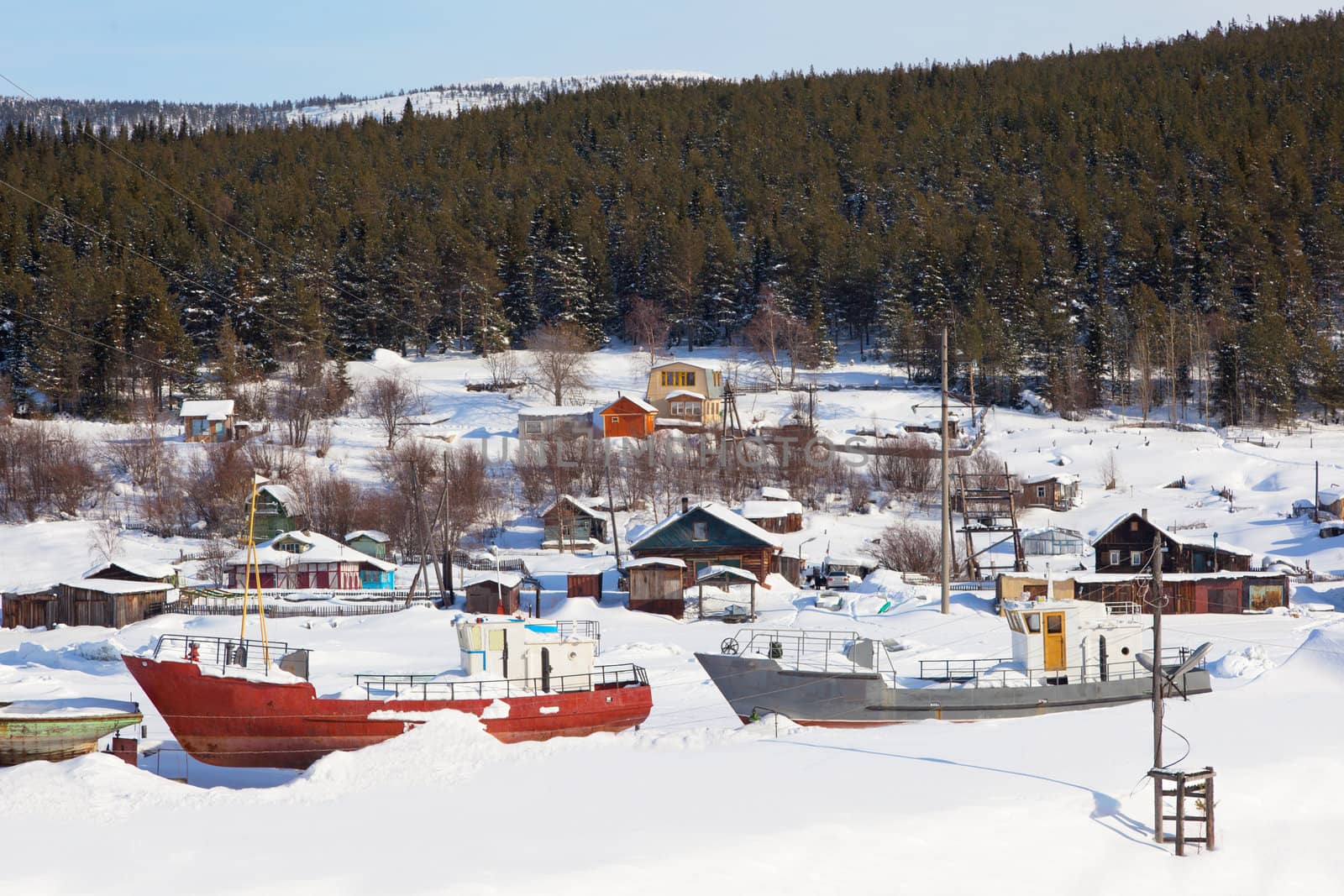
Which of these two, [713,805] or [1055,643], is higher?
[1055,643]

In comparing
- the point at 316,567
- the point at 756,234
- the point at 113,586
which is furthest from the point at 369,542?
the point at 756,234

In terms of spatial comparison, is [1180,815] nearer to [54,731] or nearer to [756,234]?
[54,731]

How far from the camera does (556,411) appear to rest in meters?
70.4

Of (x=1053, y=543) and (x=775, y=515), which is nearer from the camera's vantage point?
(x=1053, y=543)

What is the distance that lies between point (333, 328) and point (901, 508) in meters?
46.7

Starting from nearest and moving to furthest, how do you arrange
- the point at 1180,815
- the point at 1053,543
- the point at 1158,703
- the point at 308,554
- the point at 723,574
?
the point at 1180,815
the point at 1158,703
the point at 723,574
the point at 308,554
the point at 1053,543

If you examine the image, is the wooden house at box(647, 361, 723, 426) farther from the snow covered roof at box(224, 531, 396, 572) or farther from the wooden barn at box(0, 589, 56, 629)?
the wooden barn at box(0, 589, 56, 629)

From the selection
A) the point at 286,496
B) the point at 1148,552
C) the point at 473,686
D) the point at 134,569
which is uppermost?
the point at 286,496

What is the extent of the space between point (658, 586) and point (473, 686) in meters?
18.7

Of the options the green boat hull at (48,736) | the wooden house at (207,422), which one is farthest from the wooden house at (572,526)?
the green boat hull at (48,736)

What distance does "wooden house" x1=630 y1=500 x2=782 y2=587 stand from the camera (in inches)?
1779

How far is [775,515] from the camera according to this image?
54500 millimetres

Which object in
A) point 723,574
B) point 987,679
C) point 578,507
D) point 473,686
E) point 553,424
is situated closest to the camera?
point 473,686

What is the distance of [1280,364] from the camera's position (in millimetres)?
74062
